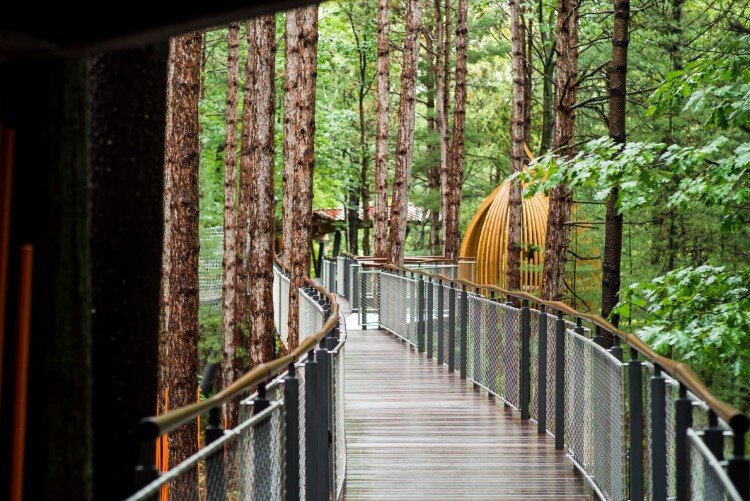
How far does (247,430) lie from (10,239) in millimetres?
1440

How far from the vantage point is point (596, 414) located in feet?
26.7

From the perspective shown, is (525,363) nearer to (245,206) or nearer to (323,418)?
(323,418)

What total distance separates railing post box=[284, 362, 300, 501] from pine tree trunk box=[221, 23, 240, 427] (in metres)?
18.7

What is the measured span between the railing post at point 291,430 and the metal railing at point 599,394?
189cm

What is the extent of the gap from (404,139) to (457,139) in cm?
538

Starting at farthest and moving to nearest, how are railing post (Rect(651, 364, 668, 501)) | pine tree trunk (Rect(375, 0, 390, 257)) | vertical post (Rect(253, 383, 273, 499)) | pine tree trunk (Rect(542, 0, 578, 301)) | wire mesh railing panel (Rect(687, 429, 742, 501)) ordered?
pine tree trunk (Rect(375, 0, 390, 257)), pine tree trunk (Rect(542, 0, 578, 301)), railing post (Rect(651, 364, 668, 501)), vertical post (Rect(253, 383, 273, 499)), wire mesh railing panel (Rect(687, 429, 742, 501))

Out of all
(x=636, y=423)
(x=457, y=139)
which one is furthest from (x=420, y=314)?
(x=457, y=139)

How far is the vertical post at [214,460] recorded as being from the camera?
402 cm

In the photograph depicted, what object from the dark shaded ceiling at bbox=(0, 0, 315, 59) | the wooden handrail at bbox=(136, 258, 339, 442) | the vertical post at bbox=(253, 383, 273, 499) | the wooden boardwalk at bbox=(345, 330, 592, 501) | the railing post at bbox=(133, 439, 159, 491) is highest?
the dark shaded ceiling at bbox=(0, 0, 315, 59)

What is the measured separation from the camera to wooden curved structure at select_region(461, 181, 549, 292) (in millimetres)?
29766

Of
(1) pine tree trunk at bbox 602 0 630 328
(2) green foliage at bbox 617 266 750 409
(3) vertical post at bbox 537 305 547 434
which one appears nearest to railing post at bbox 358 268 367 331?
(1) pine tree trunk at bbox 602 0 630 328

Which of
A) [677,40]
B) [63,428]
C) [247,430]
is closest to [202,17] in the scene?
[63,428]

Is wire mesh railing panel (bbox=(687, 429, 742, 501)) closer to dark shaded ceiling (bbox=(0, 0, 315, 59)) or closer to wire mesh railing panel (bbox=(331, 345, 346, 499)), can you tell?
dark shaded ceiling (bbox=(0, 0, 315, 59))

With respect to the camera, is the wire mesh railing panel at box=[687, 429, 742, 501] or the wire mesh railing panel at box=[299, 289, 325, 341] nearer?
the wire mesh railing panel at box=[687, 429, 742, 501]
